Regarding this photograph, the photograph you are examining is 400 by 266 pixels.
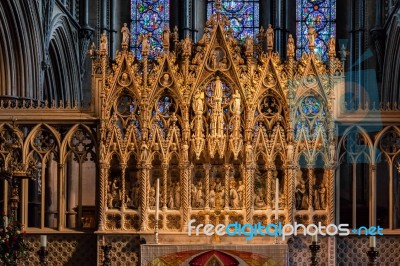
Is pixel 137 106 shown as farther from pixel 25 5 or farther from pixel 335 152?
pixel 25 5

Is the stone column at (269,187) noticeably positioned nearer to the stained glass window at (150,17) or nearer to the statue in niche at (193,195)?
the statue in niche at (193,195)

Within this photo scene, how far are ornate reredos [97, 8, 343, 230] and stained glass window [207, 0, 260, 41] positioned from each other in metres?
14.3

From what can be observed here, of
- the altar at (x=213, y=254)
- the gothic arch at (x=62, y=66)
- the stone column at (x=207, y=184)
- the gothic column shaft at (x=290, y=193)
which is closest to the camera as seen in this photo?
the altar at (x=213, y=254)

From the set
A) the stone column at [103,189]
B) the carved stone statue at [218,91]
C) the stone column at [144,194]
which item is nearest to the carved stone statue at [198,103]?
the carved stone statue at [218,91]

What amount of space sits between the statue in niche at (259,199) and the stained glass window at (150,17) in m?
14.6

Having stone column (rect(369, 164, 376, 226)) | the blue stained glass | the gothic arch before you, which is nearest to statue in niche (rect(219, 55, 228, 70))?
the blue stained glass

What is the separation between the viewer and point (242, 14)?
3025 cm

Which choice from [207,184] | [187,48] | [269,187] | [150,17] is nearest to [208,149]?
[207,184]

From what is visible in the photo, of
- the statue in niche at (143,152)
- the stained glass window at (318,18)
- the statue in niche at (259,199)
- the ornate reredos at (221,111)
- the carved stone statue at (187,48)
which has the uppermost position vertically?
the stained glass window at (318,18)

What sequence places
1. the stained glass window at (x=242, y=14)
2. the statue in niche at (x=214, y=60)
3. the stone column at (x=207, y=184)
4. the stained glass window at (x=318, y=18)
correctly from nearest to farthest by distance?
1. the stone column at (x=207, y=184)
2. the statue in niche at (x=214, y=60)
3. the stained glass window at (x=318, y=18)
4. the stained glass window at (x=242, y=14)

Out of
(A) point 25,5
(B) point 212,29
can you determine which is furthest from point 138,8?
(B) point 212,29

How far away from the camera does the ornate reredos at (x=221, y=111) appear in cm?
1548

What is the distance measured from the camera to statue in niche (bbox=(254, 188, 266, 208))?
615 inches

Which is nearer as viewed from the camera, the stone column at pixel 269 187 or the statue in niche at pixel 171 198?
the stone column at pixel 269 187
